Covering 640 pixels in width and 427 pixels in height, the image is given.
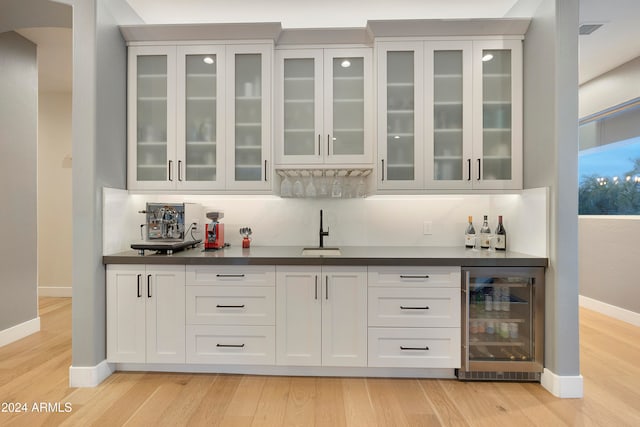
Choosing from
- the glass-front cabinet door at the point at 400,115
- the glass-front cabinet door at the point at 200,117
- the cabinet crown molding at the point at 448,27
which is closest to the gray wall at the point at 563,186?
the cabinet crown molding at the point at 448,27

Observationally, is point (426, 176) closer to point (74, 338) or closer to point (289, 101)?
point (289, 101)

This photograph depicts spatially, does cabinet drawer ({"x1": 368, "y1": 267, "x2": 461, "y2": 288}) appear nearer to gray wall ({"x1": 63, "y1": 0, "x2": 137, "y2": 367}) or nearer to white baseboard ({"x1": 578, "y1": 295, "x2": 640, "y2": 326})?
gray wall ({"x1": 63, "y1": 0, "x2": 137, "y2": 367})

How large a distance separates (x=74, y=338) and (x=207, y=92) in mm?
2021

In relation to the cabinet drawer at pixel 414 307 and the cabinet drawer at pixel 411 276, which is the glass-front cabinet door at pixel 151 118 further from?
the cabinet drawer at pixel 414 307

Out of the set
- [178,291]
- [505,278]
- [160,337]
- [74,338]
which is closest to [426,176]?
[505,278]

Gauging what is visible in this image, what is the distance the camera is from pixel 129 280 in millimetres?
2400

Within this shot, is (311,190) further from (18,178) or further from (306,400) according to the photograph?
(18,178)

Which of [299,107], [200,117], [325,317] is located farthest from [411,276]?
[200,117]

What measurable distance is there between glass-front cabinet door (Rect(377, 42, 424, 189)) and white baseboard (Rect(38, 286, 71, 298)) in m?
4.55

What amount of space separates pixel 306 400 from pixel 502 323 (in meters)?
1.46

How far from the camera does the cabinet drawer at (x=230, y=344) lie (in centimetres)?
239

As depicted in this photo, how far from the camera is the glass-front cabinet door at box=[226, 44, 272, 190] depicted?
2.63 m

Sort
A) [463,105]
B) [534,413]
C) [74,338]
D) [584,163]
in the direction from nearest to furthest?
[534,413]
[74,338]
[463,105]
[584,163]

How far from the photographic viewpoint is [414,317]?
2357 millimetres
